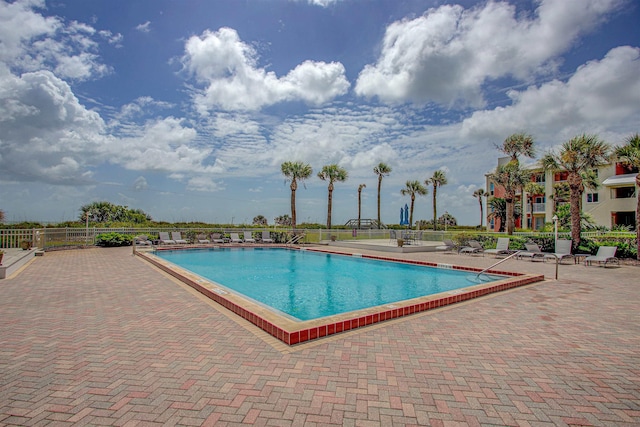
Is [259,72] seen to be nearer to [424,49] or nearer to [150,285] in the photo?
[424,49]

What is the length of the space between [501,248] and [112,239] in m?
21.1

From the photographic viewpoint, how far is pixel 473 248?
16.7m

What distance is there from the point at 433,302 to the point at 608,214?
32175mm

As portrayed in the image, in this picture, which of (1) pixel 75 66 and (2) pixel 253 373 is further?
(1) pixel 75 66

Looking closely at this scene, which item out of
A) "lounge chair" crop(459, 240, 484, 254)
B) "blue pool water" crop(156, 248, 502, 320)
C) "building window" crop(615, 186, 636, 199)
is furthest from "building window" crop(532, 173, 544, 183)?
"blue pool water" crop(156, 248, 502, 320)

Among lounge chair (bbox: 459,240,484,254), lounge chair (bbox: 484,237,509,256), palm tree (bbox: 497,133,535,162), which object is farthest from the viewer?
palm tree (bbox: 497,133,535,162)

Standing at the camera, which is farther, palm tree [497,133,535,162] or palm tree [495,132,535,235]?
palm tree [497,133,535,162]

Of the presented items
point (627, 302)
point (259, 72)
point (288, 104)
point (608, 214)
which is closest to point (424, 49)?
point (259, 72)

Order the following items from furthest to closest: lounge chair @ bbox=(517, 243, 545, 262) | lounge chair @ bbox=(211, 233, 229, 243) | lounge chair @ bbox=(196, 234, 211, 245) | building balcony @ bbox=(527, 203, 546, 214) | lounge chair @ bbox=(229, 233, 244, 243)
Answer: building balcony @ bbox=(527, 203, 546, 214), lounge chair @ bbox=(229, 233, 244, 243), lounge chair @ bbox=(211, 233, 229, 243), lounge chair @ bbox=(196, 234, 211, 245), lounge chair @ bbox=(517, 243, 545, 262)

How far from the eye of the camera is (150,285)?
7.77m

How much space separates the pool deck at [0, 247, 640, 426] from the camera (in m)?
2.56

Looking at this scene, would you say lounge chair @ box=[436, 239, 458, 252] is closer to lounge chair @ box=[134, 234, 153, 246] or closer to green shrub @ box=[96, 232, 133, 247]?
lounge chair @ box=[134, 234, 153, 246]

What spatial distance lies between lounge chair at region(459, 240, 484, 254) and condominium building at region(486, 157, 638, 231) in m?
11.6

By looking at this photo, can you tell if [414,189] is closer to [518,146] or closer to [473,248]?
[518,146]
